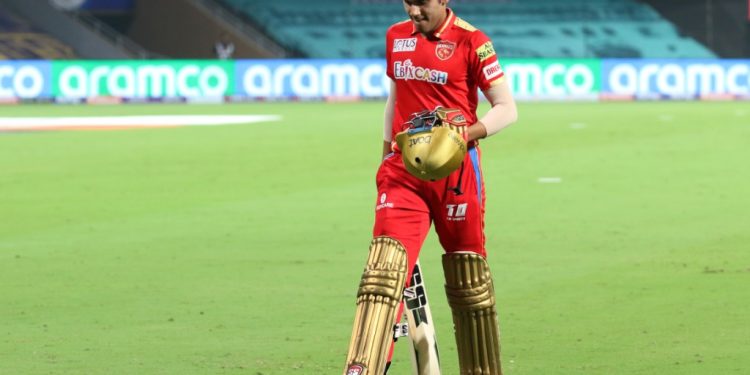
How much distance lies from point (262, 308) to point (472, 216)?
3.37 metres

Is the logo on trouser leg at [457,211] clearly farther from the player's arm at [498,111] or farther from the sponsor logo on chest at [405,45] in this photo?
the sponsor logo on chest at [405,45]

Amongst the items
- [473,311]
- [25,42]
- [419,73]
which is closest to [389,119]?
[419,73]

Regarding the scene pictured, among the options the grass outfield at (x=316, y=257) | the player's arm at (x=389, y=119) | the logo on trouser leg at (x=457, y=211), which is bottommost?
the grass outfield at (x=316, y=257)

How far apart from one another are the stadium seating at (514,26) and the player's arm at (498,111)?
45542mm

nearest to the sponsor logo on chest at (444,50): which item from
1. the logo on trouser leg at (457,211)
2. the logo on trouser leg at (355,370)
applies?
the logo on trouser leg at (457,211)

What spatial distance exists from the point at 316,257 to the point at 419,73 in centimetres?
564

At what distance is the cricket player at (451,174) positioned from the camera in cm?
635

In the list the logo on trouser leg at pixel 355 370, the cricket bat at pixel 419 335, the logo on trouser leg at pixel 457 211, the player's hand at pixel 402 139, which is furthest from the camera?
the cricket bat at pixel 419 335

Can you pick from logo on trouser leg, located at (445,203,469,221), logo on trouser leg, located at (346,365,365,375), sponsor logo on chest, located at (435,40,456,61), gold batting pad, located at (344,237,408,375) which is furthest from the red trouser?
logo on trouser leg, located at (346,365,365,375)

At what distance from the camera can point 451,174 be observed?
20.8ft

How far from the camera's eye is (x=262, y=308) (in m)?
9.58

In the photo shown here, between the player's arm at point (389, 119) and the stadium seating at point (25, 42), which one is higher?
the player's arm at point (389, 119)

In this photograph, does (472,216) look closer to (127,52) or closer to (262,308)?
(262,308)

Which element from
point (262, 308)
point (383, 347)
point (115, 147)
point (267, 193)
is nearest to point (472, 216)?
point (383, 347)
